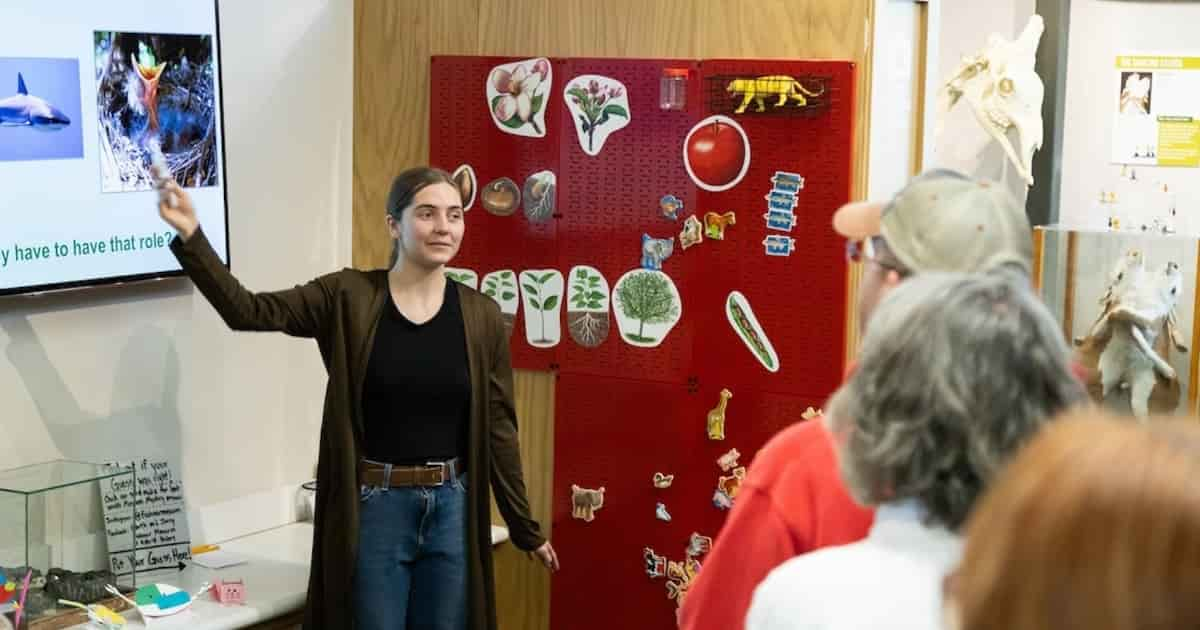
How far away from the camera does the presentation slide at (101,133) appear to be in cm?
344

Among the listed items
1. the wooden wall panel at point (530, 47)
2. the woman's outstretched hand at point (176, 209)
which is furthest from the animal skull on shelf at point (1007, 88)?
the woman's outstretched hand at point (176, 209)

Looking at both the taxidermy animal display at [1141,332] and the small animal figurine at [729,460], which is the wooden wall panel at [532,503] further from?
the taxidermy animal display at [1141,332]

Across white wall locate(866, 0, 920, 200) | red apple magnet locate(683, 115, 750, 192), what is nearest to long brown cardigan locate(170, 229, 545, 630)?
red apple magnet locate(683, 115, 750, 192)

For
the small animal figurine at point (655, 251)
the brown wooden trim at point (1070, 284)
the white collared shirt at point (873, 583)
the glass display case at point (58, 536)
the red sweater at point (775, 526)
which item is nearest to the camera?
the white collared shirt at point (873, 583)

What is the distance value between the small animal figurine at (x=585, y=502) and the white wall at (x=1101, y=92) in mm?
1882

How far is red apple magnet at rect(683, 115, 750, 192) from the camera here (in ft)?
13.0

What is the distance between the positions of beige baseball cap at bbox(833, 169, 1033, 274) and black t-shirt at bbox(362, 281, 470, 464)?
5.79 ft

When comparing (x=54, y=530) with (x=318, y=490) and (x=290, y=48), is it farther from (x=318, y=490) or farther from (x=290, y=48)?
(x=290, y=48)

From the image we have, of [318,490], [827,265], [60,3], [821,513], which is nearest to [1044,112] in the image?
[827,265]

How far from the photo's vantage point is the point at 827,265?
386cm

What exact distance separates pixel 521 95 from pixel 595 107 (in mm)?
238

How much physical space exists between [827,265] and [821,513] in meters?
2.15

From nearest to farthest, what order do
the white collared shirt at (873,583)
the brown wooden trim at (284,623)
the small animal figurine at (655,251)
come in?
the white collared shirt at (873,583) → the brown wooden trim at (284,623) → the small animal figurine at (655,251)

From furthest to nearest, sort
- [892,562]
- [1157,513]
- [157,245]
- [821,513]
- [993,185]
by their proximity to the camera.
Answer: [157,245] < [993,185] < [821,513] < [892,562] < [1157,513]
